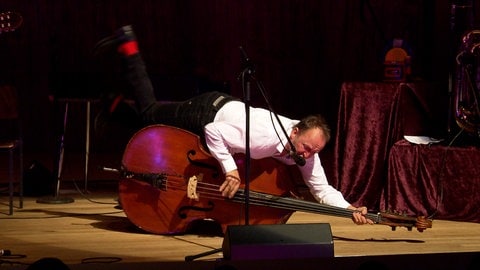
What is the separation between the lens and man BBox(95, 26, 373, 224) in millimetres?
4414

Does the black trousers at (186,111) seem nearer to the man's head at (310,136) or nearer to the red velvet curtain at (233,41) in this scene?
the man's head at (310,136)

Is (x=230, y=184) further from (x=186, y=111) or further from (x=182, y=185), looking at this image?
(x=186, y=111)

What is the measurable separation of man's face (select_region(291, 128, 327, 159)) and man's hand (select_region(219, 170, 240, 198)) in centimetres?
37

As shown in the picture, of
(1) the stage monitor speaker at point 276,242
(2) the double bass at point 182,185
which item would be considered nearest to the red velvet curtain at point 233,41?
(2) the double bass at point 182,185

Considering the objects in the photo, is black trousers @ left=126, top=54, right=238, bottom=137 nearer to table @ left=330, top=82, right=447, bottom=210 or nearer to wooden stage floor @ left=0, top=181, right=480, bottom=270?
wooden stage floor @ left=0, top=181, right=480, bottom=270

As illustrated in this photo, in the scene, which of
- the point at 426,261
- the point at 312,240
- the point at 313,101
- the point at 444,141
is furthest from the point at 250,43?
the point at 426,261

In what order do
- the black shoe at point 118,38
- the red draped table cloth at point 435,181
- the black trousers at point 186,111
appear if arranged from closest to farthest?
the black shoe at point 118,38 → the black trousers at point 186,111 → the red draped table cloth at point 435,181

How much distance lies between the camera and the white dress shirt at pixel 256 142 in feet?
15.0

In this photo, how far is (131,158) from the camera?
4852 millimetres

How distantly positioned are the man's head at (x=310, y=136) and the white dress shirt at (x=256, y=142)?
4.3 inches

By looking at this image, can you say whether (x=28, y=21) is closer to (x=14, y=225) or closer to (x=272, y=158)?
(x=14, y=225)

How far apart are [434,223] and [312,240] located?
174cm

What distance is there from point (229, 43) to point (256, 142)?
386 centimetres

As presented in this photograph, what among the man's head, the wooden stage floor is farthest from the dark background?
the man's head
